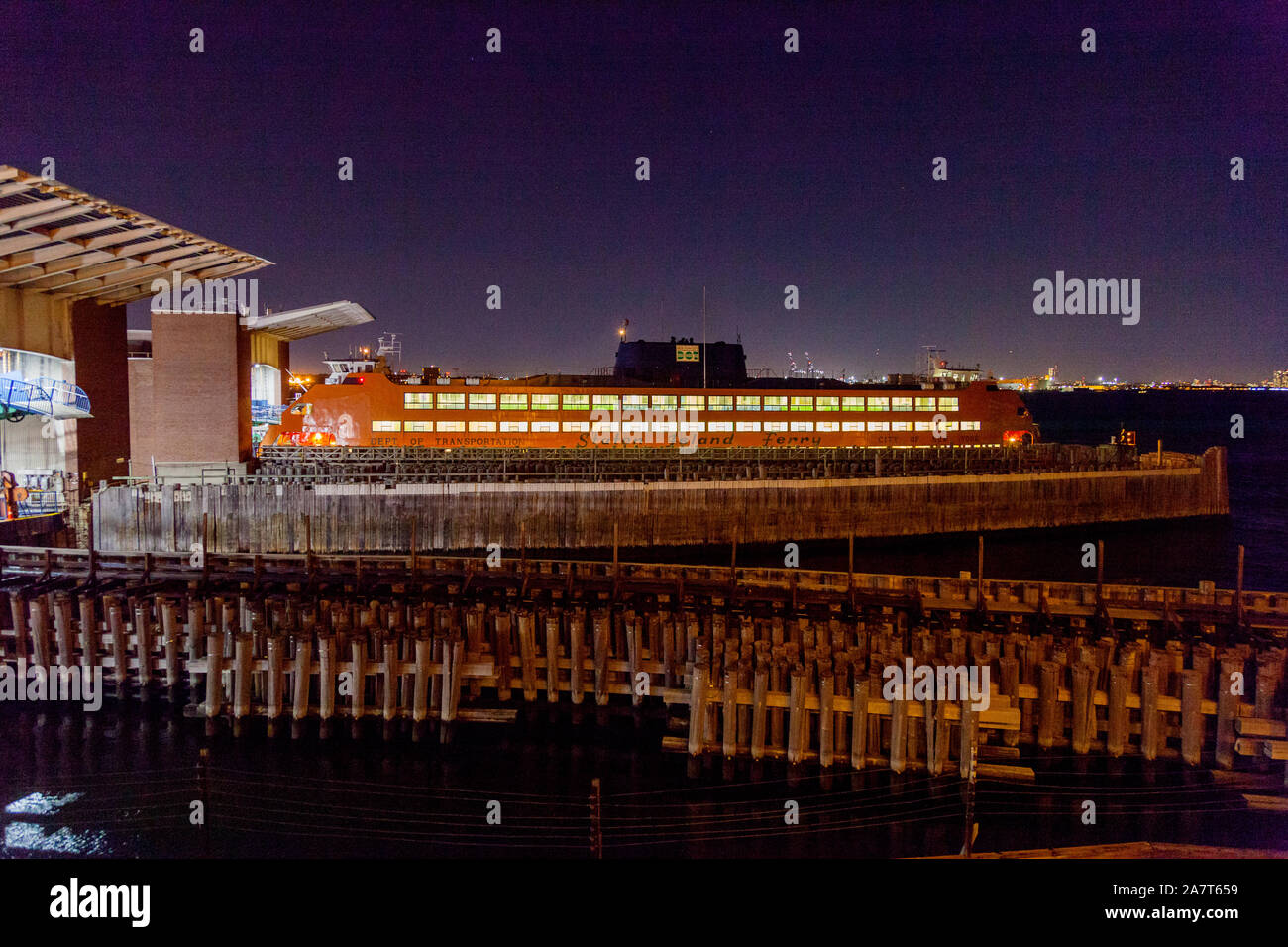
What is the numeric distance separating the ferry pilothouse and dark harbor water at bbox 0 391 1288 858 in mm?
37630

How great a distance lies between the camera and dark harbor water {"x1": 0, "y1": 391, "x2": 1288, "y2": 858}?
12.7 meters

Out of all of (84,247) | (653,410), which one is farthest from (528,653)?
(653,410)

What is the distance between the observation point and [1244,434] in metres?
126

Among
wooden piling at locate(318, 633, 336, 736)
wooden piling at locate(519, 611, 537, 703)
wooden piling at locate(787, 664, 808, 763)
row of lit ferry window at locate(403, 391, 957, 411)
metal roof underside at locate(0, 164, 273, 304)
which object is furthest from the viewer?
row of lit ferry window at locate(403, 391, 957, 411)

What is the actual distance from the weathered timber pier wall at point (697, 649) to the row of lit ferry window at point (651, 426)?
1349 inches

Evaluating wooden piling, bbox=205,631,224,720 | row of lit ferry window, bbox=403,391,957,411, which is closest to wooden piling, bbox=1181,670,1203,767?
wooden piling, bbox=205,631,224,720

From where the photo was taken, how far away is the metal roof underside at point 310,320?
171 ft

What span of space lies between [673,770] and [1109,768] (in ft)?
25.9

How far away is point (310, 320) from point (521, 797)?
166 ft

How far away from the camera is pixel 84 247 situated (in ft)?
88.1

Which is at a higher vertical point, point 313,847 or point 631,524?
point 631,524

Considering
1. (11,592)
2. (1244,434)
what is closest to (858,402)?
(11,592)

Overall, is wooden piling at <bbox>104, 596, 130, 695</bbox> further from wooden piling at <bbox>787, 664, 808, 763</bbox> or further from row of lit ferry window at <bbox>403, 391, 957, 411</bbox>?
row of lit ferry window at <bbox>403, 391, 957, 411</bbox>
